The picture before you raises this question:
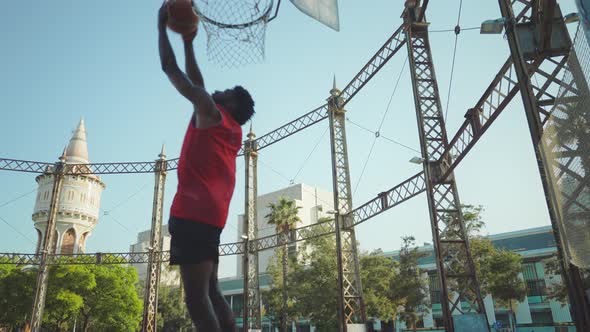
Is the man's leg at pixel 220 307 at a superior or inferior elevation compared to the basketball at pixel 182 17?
inferior

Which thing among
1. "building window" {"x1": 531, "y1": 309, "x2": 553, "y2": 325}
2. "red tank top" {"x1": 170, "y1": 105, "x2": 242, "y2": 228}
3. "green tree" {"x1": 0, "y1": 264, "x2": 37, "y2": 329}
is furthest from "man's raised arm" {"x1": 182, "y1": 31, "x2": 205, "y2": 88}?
"building window" {"x1": 531, "y1": 309, "x2": 553, "y2": 325}

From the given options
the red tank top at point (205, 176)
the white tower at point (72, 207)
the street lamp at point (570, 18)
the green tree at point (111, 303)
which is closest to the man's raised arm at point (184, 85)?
the red tank top at point (205, 176)

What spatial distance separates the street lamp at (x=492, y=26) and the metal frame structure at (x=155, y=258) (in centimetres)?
2038

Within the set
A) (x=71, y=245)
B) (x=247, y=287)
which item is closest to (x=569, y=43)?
(x=247, y=287)

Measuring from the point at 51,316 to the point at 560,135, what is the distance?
33425 mm

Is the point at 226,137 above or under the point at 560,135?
under

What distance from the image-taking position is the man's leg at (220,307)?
7.19ft

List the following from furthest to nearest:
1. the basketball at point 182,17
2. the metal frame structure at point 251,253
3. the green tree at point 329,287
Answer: the green tree at point 329,287, the metal frame structure at point 251,253, the basketball at point 182,17

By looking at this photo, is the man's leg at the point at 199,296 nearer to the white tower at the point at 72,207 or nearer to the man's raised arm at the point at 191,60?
the man's raised arm at the point at 191,60

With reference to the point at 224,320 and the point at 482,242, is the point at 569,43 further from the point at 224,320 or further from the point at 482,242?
the point at 482,242

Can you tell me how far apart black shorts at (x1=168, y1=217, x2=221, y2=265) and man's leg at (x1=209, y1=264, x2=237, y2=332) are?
199mm

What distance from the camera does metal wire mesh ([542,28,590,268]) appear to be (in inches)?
198

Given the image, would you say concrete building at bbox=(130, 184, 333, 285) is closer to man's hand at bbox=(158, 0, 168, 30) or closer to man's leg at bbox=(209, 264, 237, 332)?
man's leg at bbox=(209, 264, 237, 332)

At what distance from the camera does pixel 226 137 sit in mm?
2227
